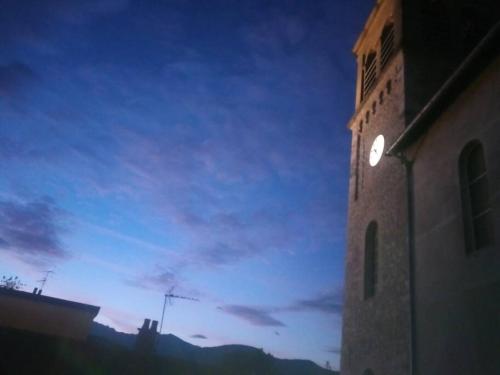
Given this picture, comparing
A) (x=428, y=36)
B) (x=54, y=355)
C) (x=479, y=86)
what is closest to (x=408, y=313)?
(x=479, y=86)

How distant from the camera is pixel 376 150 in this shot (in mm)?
13352

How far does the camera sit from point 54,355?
14.6 meters

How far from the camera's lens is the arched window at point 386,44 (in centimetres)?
1466

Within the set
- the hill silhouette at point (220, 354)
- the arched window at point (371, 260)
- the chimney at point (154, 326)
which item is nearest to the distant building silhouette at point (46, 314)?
the hill silhouette at point (220, 354)

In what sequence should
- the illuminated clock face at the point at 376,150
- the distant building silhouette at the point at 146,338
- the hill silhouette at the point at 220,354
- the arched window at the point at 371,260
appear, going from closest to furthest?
the arched window at the point at 371,260, the illuminated clock face at the point at 376,150, the distant building silhouette at the point at 146,338, the hill silhouette at the point at 220,354

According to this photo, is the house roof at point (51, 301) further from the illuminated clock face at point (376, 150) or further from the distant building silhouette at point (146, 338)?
the illuminated clock face at point (376, 150)

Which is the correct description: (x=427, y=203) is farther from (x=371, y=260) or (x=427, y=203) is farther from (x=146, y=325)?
(x=146, y=325)

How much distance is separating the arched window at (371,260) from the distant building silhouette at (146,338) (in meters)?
9.38

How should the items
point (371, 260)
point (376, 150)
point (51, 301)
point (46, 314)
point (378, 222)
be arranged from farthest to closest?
point (51, 301), point (46, 314), point (376, 150), point (371, 260), point (378, 222)

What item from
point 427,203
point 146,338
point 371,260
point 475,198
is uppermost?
point 427,203

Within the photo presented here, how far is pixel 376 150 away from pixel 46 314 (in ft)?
51.9

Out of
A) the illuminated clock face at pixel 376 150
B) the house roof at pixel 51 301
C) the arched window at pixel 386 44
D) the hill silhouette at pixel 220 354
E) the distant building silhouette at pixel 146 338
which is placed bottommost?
the distant building silhouette at pixel 146 338

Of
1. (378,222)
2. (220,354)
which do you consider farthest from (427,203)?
(220,354)

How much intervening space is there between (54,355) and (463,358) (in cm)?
1284
